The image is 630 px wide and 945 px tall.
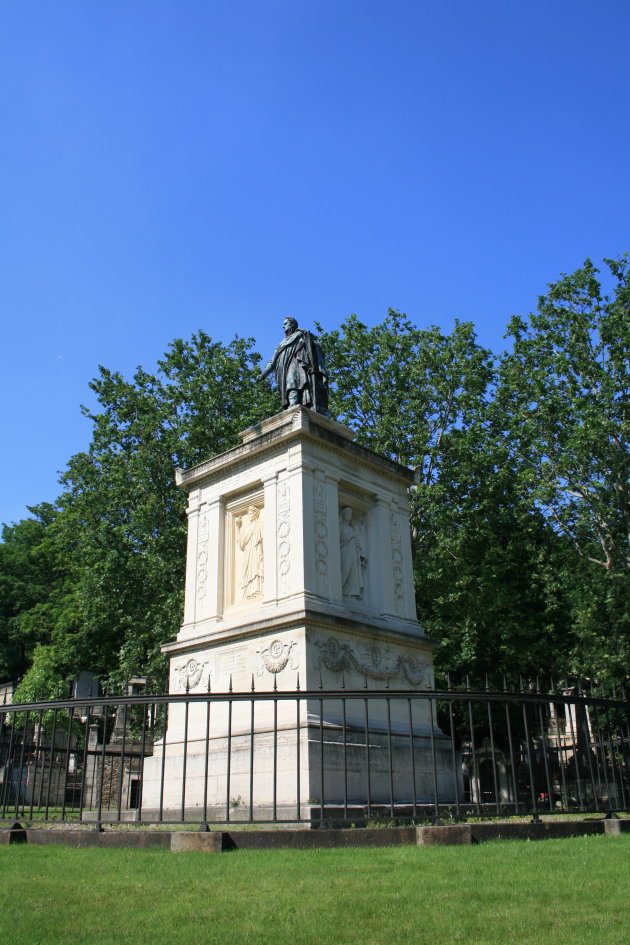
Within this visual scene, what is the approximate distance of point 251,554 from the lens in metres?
13.5

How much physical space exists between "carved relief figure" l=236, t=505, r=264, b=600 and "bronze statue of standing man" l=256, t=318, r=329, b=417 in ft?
7.91

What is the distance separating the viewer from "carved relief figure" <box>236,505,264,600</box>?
13.2 metres

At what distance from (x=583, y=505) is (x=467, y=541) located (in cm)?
374

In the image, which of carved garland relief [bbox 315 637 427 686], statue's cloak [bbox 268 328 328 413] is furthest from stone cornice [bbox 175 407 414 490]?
carved garland relief [bbox 315 637 427 686]

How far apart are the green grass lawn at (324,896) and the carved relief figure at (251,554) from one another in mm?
6592

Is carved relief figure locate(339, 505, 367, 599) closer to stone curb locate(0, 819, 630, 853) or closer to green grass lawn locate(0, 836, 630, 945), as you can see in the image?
stone curb locate(0, 819, 630, 853)

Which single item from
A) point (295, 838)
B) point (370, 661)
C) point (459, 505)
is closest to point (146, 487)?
point (459, 505)

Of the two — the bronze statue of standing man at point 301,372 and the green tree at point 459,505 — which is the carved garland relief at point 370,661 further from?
the green tree at point 459,505

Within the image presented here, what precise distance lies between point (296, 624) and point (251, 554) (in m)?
2.39

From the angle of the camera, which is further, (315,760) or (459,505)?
(459,505)

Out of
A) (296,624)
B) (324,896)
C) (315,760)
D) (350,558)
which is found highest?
(350,558)

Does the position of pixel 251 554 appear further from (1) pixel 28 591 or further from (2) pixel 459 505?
(1) pixel 28 591

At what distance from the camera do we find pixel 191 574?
46.5 feet

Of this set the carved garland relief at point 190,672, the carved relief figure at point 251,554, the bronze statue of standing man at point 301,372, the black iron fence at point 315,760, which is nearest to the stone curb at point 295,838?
the black iron fence at point 315,760
